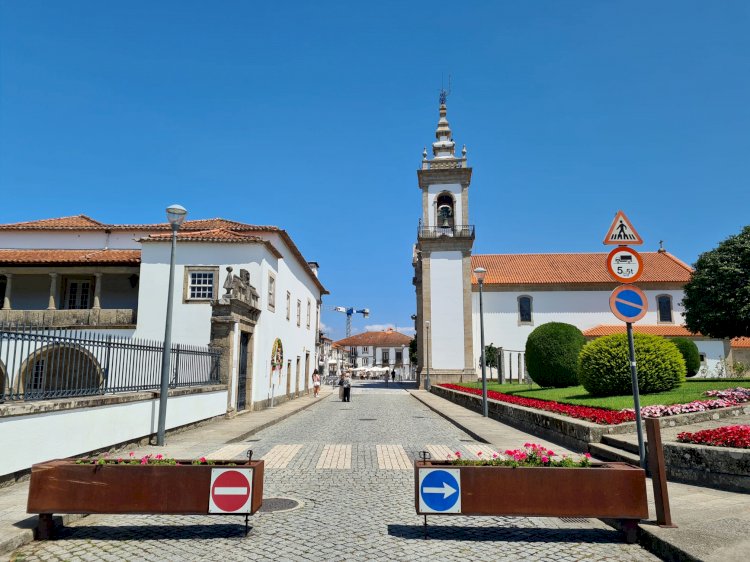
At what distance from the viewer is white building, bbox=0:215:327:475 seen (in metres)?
10.1

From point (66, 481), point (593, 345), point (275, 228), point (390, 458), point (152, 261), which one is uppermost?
point (275, 228)

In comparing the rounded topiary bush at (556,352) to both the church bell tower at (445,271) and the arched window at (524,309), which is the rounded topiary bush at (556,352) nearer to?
the church bell tower at (445,271)

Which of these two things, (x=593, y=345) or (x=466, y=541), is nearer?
(x=466, y=541)

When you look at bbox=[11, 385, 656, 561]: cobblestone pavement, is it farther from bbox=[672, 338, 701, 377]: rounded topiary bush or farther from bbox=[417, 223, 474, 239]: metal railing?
bbox=[417, 223, 474, 239]: metal railing

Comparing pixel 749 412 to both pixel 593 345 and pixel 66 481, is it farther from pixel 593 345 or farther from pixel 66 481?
pixel 66 481

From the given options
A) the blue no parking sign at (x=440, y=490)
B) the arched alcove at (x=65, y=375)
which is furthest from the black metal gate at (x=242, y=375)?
the blue no parking sign at (x=440, y=490)

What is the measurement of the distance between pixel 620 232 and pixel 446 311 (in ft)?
117

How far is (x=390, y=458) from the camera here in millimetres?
10555

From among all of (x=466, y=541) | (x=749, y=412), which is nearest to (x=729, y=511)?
(x=466, y=541)

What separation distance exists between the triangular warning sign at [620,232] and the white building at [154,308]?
853 cm

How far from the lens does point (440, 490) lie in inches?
213

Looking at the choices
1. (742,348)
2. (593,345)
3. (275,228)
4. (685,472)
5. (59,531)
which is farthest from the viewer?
(742,348)

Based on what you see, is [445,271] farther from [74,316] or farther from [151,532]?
[151,532]

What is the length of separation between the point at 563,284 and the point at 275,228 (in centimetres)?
3087
